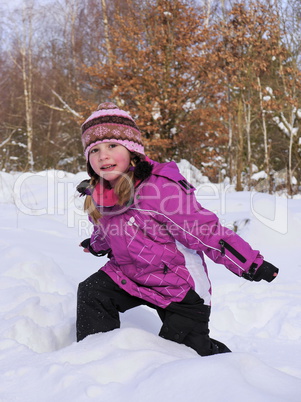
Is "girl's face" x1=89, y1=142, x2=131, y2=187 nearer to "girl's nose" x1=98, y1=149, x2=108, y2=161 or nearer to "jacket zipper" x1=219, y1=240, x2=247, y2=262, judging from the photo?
"girl's nose" x1=98, y1=149, x2=108, y2=161

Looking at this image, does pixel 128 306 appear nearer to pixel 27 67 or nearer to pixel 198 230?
pixel 198 230

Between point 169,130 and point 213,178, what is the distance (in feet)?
6.01

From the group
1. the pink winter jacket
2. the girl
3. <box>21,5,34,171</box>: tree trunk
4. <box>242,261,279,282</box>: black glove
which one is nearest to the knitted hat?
the girl

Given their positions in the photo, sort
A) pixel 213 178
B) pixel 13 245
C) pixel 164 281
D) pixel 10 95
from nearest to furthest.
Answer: pixel 164 281 → pixel 13 245 → pixel 213 178 → pixel 10 95

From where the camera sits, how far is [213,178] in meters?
11.5

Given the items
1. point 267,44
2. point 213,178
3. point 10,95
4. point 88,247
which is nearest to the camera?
point 88,247

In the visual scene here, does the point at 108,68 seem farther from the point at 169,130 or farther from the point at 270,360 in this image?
the point at 270,360

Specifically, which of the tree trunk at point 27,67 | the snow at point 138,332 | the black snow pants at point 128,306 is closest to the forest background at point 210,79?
the tree trunk at point 27,67

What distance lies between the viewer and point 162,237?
1835 mm

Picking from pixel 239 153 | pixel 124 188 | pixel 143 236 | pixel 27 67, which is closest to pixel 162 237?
pixel 143 236

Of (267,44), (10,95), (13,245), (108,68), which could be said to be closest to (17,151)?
(10,95)

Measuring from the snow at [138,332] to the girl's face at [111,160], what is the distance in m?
0.66

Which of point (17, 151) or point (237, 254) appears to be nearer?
point (237, 254)

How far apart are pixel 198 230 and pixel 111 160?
495mm
